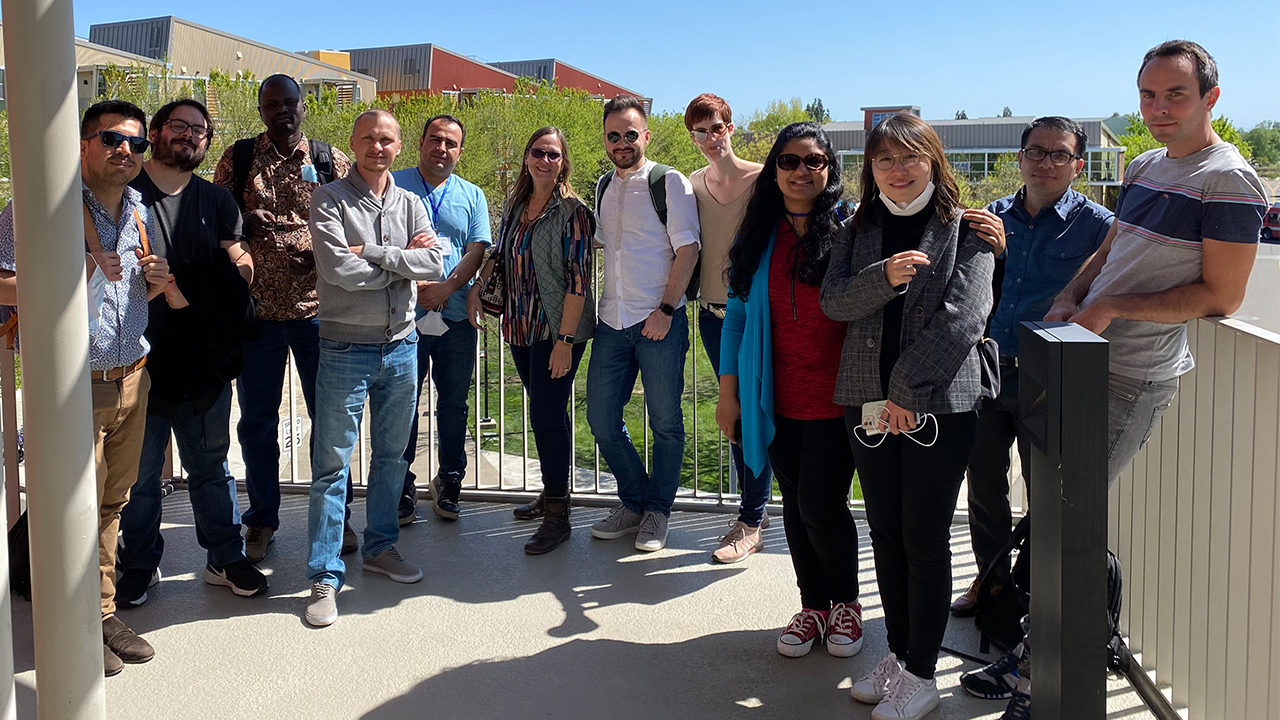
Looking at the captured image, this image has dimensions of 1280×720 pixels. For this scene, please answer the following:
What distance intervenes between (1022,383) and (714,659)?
1.80m

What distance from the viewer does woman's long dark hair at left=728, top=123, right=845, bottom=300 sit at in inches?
135

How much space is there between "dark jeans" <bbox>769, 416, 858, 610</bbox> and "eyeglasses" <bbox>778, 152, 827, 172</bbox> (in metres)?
0.85

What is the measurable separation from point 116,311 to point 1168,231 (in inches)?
133

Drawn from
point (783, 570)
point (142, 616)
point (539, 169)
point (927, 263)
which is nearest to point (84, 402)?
point (142, 616)

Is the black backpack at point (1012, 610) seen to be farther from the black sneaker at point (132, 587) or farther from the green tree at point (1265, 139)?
the green tree at point (1265, 139)

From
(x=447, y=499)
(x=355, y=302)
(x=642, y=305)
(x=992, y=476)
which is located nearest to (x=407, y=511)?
(x=447, y=499)

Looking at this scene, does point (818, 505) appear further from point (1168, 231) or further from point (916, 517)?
point (1168, 231)

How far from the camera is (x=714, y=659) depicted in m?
3.66

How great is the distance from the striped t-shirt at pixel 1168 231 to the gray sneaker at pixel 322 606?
2.94 metres

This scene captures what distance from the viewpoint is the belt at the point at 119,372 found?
347cm

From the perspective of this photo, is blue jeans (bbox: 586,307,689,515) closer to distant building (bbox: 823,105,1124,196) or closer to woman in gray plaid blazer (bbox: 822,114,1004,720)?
woman in gray plaid blazer (bbox: 822,114,1004,720)

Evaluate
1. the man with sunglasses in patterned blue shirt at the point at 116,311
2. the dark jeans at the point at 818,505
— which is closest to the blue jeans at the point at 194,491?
the man with sunglasses in patterned blue shirt at the point at 116,311

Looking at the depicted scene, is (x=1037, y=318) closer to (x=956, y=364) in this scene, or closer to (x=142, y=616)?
(x=956, y=364)

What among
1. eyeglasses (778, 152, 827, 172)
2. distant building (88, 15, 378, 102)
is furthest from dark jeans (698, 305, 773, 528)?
distant building (88, 15, 378, 102)
